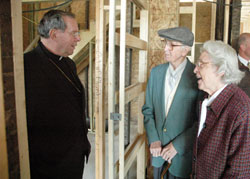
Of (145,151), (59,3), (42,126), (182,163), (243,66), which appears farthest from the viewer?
(145,151)

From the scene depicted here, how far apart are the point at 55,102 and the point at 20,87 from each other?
0.24 meters

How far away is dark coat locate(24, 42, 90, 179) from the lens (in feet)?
2.62

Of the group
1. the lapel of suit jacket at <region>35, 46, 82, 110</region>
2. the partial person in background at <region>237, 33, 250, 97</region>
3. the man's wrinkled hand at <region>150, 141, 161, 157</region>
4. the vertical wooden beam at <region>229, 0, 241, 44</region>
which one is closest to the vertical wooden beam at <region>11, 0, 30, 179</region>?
the lapel of suit jacket at <region>35, 46, 82, 110</region>

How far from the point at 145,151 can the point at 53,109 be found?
5.96ft

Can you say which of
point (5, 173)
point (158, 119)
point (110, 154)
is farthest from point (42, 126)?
point (158, 119)

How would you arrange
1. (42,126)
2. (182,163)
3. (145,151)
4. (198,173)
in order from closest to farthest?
(42,126)
(198,173)
(182,163)
(145,151)

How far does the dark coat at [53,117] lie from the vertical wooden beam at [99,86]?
0.18 meters

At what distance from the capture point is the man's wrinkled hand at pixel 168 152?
1712 millimetres

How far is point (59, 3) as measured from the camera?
1.01 metres

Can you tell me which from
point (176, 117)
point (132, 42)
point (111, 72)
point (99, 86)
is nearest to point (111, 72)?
point (111, 72)

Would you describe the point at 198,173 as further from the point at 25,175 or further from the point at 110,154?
the point at 25,175

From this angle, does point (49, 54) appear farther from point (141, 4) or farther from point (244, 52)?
point (244, 52)

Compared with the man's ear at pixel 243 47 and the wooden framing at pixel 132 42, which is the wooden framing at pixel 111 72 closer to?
the wooden framing at pixel 132 42

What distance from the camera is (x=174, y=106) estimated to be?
5.62 ft
